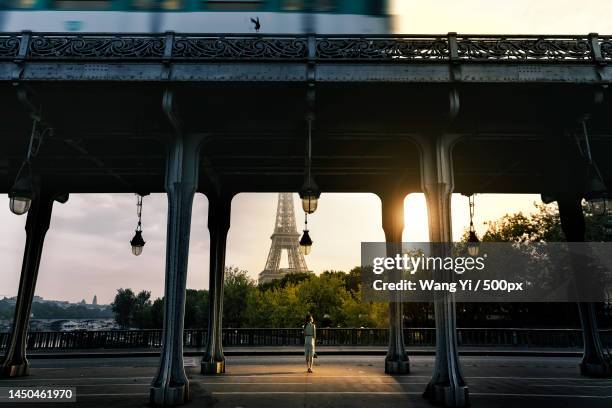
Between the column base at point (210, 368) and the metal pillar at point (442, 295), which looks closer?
the metal pillar at point (442, 295)

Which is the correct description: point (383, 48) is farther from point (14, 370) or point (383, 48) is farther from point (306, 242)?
point (14, 370)

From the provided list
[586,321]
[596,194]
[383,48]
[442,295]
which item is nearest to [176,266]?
[442,295]

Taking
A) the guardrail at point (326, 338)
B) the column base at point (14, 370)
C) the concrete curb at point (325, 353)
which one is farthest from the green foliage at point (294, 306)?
the column base at point (14, 370)

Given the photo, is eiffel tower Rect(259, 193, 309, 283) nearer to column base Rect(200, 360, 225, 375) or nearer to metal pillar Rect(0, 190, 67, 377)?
column base Rect(200, 360, 225, 375)

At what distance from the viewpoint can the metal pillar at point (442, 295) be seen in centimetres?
868

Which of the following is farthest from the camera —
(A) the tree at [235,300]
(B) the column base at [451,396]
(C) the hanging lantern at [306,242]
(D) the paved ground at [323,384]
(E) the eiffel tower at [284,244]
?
(E) the eiffel tower at [284,244]

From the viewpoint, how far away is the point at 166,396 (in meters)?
8.64

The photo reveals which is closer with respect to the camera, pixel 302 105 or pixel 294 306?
pixel 302 105

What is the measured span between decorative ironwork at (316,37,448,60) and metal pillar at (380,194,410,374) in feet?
22.8

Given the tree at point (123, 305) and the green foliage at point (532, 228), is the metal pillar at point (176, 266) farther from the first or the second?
the tree at point (123, 305)

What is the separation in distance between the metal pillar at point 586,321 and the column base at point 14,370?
19.1 meters

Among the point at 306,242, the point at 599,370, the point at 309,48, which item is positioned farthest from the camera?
the point at 599,370

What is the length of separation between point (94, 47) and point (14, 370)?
11.2m

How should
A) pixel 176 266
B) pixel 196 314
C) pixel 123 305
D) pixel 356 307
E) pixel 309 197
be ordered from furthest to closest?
pixel 123 305
pixel 196 314
pixel 356 307
pixel 176 266
pixel 309 197
